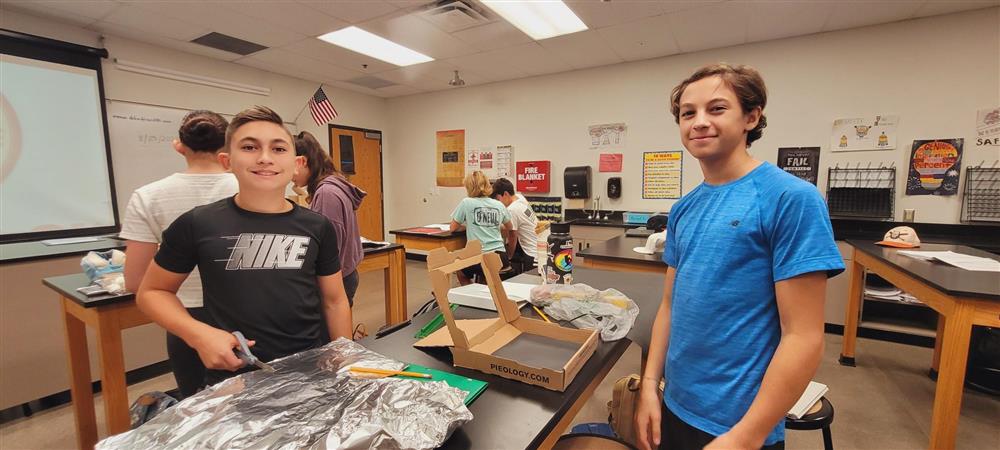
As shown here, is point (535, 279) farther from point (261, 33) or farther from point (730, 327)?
point (261, 33)

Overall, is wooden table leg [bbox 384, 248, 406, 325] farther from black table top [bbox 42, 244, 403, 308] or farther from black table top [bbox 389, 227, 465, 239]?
black table top [bbox 42, 244, 403, 308]

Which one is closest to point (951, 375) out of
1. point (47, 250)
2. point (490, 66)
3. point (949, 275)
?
point (949, 275)

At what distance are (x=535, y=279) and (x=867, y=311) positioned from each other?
11.0 ft

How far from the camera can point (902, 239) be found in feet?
8.63

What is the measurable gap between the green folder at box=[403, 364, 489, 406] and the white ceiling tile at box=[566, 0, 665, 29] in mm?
2951

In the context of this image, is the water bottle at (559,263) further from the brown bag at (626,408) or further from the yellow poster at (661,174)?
the yellow poster at (661,174)

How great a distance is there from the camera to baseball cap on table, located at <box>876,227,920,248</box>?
2.58 metres

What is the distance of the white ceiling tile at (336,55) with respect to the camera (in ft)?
13.0

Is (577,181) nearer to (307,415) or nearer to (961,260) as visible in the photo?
(961,260)

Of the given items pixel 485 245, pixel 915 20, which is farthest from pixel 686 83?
pixel 915 20

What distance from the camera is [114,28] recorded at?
352 cm

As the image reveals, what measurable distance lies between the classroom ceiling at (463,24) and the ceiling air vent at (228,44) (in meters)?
0.09

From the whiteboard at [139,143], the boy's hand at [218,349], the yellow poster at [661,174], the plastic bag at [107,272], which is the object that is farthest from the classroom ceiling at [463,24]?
the boy's hand at [218,349]

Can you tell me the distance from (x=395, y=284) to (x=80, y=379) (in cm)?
178
